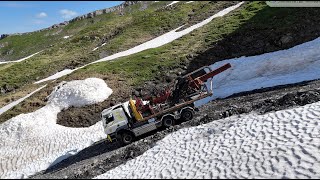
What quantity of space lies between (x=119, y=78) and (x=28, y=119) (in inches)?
525

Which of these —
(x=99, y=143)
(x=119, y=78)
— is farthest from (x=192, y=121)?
(x=119, y=78)

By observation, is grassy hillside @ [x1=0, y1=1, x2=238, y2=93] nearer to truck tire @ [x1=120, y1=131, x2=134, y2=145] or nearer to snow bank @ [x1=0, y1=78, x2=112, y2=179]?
snow bank @ [x1=0, y1=78, x2=112, y2=179]

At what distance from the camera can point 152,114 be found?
2897 cm

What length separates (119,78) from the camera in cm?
4722

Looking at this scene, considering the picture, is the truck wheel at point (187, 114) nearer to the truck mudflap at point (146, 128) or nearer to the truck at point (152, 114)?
the truck at point (152, 114)

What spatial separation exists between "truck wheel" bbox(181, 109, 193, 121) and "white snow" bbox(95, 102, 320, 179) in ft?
14.3

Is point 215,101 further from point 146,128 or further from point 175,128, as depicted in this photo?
point 175,128

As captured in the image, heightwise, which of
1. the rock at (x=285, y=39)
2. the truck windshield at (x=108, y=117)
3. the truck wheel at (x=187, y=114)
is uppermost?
the truck windshield at (x=108, y=117)

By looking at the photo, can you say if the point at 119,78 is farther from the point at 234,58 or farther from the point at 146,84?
the point at 234,58

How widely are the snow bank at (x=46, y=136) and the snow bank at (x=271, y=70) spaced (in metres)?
11.7

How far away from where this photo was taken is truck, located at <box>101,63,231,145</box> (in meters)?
28.7

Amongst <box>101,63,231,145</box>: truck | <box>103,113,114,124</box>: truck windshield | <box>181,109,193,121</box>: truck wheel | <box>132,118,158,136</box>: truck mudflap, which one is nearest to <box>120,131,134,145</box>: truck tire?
<box>101,63,231,145</box>: truck

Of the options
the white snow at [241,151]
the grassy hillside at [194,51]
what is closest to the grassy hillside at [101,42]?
the grassy hillside at [194,51]

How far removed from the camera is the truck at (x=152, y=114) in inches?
1129
